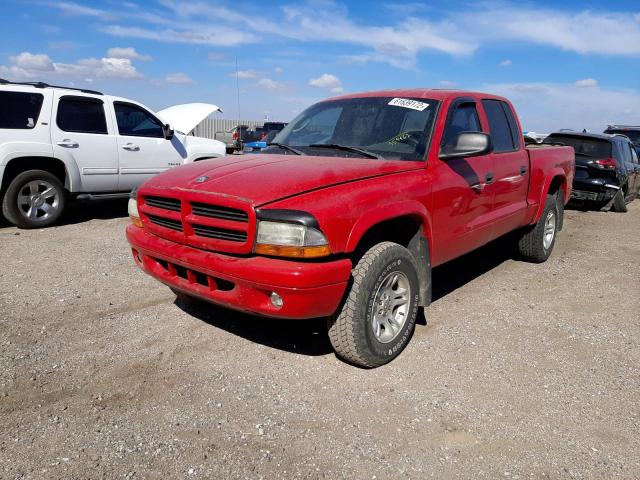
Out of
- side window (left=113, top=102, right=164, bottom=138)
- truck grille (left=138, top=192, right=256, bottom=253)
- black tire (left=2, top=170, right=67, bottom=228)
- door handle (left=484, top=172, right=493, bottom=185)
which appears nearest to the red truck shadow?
truck grille (left=138, top=192, right=256, bottom=253)

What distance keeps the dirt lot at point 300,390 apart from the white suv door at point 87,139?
277 cm

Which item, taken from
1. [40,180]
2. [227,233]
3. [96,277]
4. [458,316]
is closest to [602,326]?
[458,316]

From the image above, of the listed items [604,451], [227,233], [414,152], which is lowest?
[604,451]

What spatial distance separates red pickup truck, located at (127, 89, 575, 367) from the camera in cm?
285

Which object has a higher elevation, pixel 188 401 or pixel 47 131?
pixel 47 131

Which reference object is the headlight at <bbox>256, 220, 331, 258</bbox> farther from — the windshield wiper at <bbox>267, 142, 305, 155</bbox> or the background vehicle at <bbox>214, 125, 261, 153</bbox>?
the background vehicle at <bbox>214, 125, 261, 153</bbox>

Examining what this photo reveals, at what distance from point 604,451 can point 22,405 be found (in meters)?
3.08

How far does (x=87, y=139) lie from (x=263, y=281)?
5808 millimetres

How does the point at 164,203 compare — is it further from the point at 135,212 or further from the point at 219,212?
the point at 219,212

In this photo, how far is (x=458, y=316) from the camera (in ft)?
14.1

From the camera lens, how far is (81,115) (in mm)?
7477

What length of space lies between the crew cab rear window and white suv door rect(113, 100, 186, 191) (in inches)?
45.6

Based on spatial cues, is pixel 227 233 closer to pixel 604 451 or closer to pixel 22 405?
pixel 22 405

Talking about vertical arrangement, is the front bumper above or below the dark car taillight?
below
